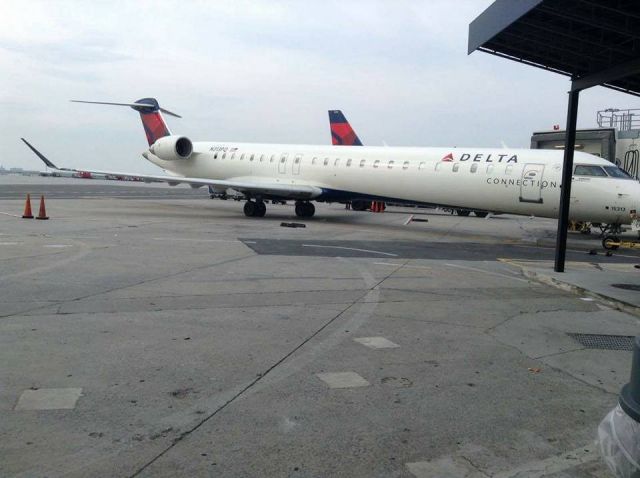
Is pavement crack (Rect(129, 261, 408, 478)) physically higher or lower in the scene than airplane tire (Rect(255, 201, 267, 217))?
lower

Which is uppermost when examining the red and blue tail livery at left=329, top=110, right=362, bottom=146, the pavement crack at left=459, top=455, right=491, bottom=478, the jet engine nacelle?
the red and blue tail livery at left=329, top=110, right=362, bottom=146

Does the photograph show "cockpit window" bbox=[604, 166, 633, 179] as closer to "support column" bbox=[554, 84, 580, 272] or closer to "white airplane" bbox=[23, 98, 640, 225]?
"white airplane" bbox=[23, 98, 640, 225]

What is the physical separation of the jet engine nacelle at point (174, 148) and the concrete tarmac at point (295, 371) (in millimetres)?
16606

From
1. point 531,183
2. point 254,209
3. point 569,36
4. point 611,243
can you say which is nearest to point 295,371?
point 569,36

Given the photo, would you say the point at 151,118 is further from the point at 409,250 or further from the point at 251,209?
the point at 409,250

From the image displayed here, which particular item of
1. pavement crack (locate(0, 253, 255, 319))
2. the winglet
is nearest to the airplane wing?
the winglet

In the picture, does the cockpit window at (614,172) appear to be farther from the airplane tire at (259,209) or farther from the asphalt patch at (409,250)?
the airplane tire at (259,209)

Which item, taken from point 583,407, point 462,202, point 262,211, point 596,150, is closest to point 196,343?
point 583,407

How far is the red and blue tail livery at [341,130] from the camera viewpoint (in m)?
41.0

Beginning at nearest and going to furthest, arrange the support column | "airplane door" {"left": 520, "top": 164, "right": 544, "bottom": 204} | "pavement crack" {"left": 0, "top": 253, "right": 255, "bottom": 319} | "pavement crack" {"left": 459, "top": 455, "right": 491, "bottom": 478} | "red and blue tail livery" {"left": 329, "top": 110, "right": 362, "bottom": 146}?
"pavement crack" {"left": 459, "top": 455, "right": 491, "bottom": 478}, "pavement crack" {"left": 0, "top": 253, "right": 255, "bottom": 319}, the support column, "airplane door" {"left": 520, "top": 164, "right": 544, "bottom": 204}, "red and blue tail livery" {"left": 329, "top": 110, "right": 362, "bottom": 146}

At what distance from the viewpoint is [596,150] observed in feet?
75.7

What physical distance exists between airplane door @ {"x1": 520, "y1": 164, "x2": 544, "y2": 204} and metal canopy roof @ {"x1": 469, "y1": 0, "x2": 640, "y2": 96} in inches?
213

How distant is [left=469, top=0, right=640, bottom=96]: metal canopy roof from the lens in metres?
8.02

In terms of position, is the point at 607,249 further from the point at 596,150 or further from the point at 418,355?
the point at 418,355
